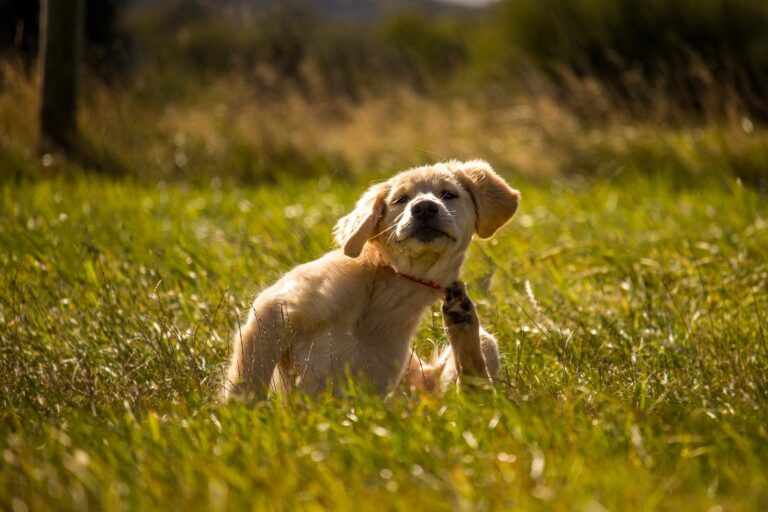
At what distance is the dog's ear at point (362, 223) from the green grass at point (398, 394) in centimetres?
52

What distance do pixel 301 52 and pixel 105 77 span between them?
Result: 4835 mm

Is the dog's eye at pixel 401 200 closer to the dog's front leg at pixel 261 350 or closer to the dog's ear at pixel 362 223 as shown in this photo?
the dog's ear at pixel 362 223

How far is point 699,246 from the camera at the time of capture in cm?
→ 539

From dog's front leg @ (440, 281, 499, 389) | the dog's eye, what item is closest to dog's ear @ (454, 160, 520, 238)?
the dog's eye

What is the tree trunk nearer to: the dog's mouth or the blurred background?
the blurred background

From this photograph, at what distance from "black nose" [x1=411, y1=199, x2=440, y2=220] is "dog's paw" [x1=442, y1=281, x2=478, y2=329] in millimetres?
257

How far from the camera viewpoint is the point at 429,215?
345 cm

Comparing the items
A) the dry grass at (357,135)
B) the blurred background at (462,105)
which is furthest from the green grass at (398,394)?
the dry grass at (357,135)

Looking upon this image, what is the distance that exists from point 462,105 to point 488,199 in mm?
8150

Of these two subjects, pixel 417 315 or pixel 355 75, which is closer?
pixel 417 315

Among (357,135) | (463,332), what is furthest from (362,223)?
(357,135)

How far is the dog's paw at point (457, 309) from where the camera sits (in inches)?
135

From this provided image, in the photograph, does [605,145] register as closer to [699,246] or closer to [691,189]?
[691,189]

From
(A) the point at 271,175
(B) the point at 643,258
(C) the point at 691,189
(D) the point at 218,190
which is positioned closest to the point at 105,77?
(A) the point at 271,175
